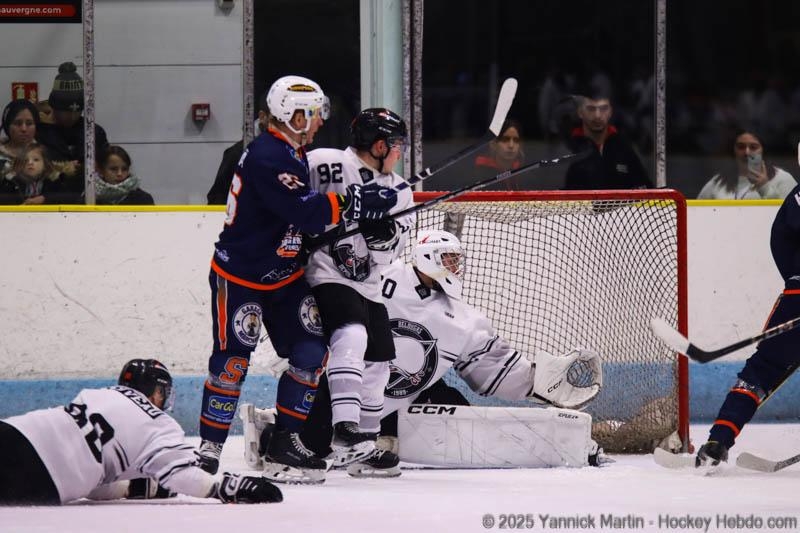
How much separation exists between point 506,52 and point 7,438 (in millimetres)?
11336

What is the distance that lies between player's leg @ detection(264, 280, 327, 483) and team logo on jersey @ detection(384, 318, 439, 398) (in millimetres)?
598

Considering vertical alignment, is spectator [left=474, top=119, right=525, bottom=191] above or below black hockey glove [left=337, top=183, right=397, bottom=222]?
above

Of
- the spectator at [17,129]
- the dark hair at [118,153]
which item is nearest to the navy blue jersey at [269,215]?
the dark hair at [118,153]

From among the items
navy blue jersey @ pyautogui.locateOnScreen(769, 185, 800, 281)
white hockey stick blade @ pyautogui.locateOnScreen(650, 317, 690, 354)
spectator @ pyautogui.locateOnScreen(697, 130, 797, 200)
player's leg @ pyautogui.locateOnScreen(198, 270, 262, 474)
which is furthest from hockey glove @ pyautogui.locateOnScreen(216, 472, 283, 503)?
spectator @ pyautogui.locateOnScreen(697, 130, 797, 200)

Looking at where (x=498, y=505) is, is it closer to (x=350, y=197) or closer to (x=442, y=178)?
(x=350, y=197)

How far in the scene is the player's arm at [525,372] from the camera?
198 inches

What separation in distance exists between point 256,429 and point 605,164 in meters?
2.27

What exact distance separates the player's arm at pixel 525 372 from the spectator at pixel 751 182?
152 centimetres

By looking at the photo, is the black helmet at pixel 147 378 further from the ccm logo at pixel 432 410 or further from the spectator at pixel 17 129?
the spectator at pixel 17 129

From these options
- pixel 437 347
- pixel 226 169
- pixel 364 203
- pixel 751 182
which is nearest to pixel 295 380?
pixel 364 203

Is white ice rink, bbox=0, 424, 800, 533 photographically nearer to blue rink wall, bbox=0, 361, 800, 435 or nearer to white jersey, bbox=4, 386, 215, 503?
white jersey, bbox=4, 386, 215, 503

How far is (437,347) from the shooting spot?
16.3ft

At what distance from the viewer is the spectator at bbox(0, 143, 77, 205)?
227 inches

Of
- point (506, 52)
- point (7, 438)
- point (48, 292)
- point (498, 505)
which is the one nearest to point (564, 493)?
point (498, 505)
